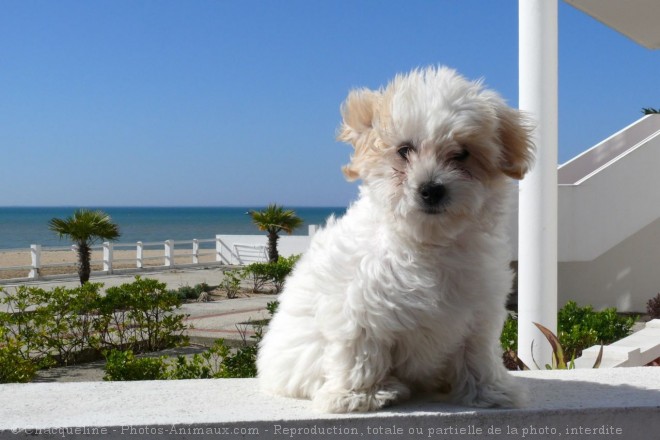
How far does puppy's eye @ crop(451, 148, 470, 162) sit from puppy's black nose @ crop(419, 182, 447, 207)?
146mm

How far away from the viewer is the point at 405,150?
2168mm

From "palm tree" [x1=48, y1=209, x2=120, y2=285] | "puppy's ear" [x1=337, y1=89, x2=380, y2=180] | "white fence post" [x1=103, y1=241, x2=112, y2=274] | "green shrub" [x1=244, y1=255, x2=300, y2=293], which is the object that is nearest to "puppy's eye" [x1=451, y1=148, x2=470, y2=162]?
"puppy's ear" [x1=337, y1=89, x2=380, y2=180]

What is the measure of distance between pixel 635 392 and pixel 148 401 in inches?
71.7

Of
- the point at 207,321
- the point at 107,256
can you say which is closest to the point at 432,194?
the point at 207,321

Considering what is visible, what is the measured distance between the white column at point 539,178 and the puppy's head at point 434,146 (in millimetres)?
3364

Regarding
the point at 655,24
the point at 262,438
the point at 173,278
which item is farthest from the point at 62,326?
the point at 173,278

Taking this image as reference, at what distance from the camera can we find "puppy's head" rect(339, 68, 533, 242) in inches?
82.3

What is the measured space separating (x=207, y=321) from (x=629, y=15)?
906 cm

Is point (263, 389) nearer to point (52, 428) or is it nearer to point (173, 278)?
point (52, 428)

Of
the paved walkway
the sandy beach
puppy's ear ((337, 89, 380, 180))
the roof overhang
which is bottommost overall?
the paved walkway

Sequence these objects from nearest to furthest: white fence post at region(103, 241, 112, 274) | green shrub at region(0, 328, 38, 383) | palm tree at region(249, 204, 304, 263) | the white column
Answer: the white column < green shrub at region(0, 328, 38, 383) < palm tree at region(249, 204, 304, 263) < white fence post at region(103, 241, 112, 274)

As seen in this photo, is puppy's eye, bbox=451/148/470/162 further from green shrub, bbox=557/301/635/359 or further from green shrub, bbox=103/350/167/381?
green shrub, bbox=557/301/635/359

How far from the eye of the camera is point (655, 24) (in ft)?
22.6

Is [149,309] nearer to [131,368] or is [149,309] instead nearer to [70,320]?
[70,320]
